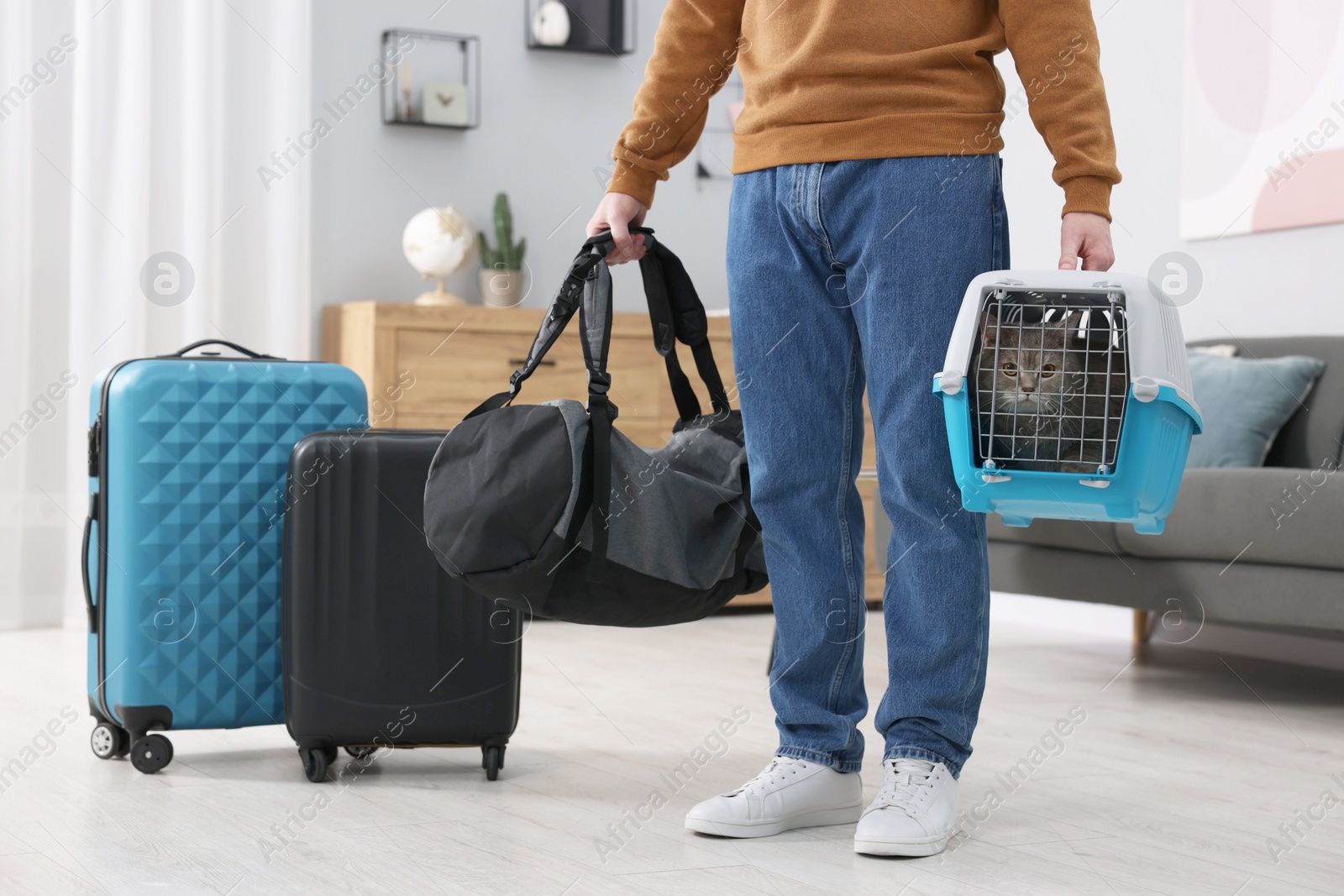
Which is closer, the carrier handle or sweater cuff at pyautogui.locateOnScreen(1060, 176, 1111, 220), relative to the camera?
sweater cuff at pyautogui.locateOnScreen(1060, 176, 1111, 220)

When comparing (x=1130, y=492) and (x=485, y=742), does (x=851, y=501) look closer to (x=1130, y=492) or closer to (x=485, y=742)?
(x=1130, y=492)

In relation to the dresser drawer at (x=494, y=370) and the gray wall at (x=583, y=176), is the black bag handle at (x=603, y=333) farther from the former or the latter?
the gray wall at (x=583, y=176)

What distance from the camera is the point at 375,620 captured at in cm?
180

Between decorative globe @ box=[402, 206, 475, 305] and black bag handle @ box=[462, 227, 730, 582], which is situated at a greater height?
decorative globe @ box=[402, 206, 475, 305]

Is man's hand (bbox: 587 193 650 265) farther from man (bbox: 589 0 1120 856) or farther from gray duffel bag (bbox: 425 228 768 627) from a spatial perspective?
man (bbox: 589 0 1120 856)

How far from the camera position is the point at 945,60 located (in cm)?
145

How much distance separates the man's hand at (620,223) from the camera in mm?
Answer: 1635

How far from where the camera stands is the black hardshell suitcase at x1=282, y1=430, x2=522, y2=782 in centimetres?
178

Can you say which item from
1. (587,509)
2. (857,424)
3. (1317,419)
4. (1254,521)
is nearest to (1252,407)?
(1317,419)

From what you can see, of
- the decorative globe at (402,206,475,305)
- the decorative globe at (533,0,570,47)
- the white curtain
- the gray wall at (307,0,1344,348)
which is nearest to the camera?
the gray wall at (307,0,1344,348)

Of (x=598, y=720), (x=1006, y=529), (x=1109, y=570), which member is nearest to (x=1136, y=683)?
(x=1109, y=570)

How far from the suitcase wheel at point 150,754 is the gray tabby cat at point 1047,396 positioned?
113 cm

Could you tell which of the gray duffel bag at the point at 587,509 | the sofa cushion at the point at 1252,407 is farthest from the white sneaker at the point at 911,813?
the sofa cushion at the point at 1252,407

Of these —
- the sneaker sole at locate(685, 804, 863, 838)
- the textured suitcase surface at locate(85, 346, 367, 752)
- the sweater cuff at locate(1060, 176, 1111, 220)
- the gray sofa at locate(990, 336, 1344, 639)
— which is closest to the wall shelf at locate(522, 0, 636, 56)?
the gray sofa at locate(990, 336, 1344, 639)
